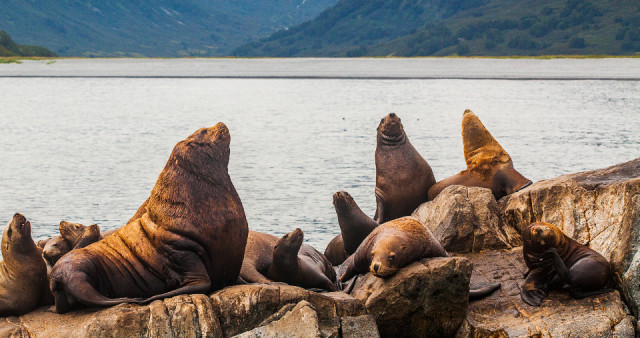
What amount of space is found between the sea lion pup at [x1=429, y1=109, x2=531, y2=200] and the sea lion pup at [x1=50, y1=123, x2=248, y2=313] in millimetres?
4258

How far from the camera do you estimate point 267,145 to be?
2177cm

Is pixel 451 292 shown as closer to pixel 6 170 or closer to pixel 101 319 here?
pixel 101 319

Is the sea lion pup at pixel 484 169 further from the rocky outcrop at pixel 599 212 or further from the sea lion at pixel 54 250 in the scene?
the sea lion at pixel 54 250

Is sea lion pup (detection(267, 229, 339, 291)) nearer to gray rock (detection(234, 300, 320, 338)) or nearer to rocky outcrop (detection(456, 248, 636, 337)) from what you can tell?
gray rock (detection(234, 300, 320, 338))

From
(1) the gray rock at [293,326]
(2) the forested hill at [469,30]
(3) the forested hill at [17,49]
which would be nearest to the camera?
(1) the gray rock at [293,326]

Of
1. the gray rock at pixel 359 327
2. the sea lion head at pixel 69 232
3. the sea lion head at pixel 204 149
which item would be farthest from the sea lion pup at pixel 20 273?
the gray rock at pixel 359 327

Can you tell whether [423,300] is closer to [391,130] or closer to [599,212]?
[599,212]

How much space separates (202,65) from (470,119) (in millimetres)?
56128

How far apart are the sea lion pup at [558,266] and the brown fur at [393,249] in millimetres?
743

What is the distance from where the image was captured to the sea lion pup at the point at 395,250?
612 centimetres

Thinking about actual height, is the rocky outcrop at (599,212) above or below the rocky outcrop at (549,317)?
above

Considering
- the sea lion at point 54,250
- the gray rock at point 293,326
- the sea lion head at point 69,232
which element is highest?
the sea lion head at point 69,232

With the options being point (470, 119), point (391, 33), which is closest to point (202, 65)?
point (470, 119)

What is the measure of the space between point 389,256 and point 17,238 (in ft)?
9.25
